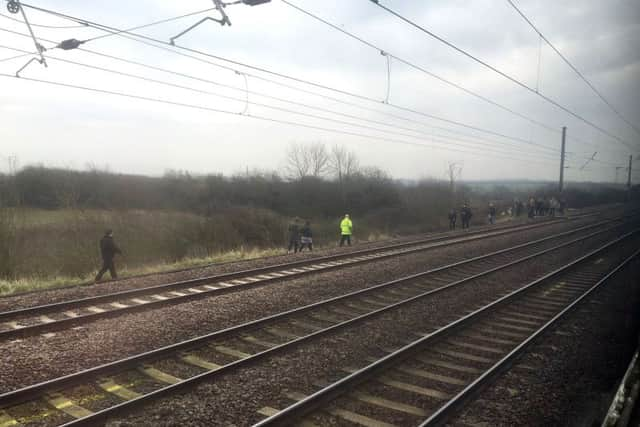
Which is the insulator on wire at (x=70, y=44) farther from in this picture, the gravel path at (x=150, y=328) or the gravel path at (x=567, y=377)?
the gravel path at (x=567, y=377)

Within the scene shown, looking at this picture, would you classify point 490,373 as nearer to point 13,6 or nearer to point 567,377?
point 567,377

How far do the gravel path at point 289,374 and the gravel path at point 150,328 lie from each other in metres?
1.75

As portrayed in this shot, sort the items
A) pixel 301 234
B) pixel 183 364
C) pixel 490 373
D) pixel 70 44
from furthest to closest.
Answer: pixel 301 234 → pixel 70 44 → pixel 183 364 → pixel 490 373

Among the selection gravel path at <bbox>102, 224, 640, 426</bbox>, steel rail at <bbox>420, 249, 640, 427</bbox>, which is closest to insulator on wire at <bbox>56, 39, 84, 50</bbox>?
gravel path at <bbox>102, 224, 640, 426</bbox>

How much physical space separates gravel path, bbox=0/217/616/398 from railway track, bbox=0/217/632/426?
0.49 meters

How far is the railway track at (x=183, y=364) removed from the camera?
4824 millimetres

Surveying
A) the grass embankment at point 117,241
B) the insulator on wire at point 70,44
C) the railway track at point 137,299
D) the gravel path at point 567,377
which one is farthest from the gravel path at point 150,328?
the insulator on wire at point 70,44

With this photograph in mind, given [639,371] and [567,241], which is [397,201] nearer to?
[567,241]

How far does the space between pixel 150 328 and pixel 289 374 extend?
3015 millimetres

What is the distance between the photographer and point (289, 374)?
589cm

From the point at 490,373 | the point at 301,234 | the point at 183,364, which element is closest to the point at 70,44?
the point at 183,364

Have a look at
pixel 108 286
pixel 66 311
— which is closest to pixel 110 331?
pixel 66 311

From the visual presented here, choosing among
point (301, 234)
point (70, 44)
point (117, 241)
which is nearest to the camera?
point (70, 44)

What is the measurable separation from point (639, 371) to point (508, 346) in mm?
1842
